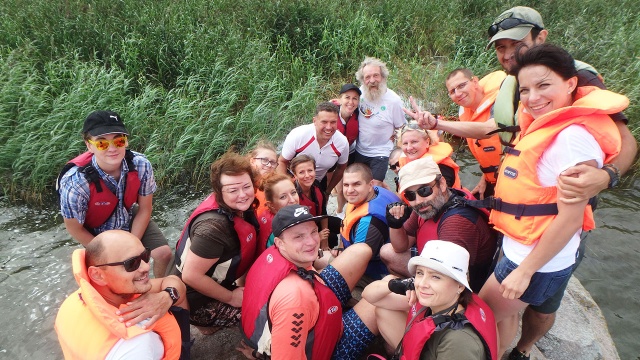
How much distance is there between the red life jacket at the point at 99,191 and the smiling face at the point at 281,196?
45.1 inches

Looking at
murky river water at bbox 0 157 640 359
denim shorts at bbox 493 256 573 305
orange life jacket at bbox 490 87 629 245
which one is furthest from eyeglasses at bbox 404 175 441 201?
murky river water at bbox 0 157 640 359

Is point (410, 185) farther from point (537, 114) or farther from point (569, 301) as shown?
point (569, 301)

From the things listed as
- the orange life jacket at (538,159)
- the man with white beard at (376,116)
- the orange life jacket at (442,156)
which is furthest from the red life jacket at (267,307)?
the man with white beard at (376,116)

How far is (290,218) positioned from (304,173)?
164cm

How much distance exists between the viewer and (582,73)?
239 centimetres

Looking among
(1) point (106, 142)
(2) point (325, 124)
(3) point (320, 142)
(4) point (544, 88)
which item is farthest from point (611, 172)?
(1) point (106, 142)

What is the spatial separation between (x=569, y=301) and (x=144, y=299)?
12.2 ft

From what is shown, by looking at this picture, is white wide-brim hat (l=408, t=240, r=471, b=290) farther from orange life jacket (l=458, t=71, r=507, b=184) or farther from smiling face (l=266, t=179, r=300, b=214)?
orange life jacket (l=458, t=71, r=507, b=184)

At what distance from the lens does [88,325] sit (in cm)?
206

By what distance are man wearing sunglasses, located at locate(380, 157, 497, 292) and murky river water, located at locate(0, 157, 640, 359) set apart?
2761mm

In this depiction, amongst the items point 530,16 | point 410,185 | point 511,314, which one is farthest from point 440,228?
point 530,16

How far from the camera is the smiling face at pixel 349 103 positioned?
5141 mm

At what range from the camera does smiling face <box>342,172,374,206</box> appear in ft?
12.2

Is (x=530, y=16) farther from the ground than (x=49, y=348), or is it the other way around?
(x=530, y=16)
